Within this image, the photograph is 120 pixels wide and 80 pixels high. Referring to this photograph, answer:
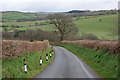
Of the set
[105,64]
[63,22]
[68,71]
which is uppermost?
[63,22]

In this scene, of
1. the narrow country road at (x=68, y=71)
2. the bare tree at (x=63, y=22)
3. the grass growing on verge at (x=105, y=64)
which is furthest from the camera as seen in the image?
the bare tree at (x=63, y=22)

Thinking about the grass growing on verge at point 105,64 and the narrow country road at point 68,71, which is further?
the narrow country road at point 68,71

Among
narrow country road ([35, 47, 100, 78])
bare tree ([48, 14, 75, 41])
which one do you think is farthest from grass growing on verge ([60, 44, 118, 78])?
bare tree ([48, 14, 75, 41])

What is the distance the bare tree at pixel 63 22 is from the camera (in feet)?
217

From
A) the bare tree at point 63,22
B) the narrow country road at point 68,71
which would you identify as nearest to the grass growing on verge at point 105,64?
the narrow country road at point 68,71

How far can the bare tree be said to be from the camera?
66.1 m

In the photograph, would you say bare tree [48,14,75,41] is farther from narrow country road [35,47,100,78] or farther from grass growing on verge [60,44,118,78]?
narrow country road [35,47,100,78]

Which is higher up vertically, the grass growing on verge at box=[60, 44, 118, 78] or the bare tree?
the bare tree

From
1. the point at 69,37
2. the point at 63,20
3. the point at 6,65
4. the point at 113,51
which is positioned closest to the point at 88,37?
the point at 69,37

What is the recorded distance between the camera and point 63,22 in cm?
6650

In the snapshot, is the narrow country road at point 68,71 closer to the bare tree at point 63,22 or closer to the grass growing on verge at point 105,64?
the grass growing on verge at point 105,64

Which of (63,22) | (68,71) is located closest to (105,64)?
(68,71)

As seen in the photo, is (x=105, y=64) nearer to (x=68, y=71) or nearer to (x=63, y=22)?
(x=68, y=71)

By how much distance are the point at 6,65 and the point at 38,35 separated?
207 ft
